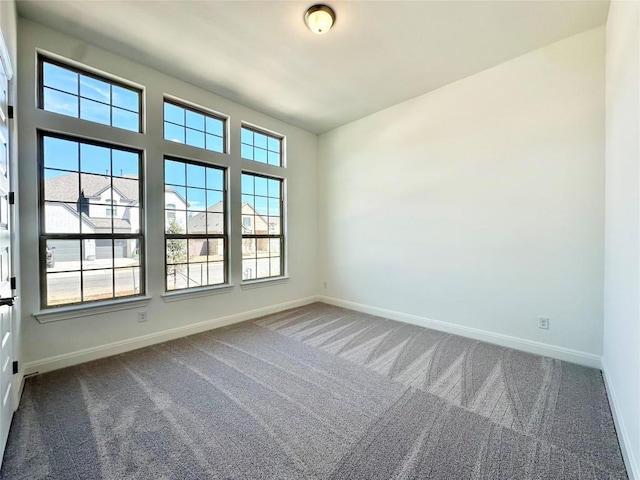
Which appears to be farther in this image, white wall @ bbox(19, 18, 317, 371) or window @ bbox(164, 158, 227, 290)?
window @ bbox(164, 158, 227, 290)

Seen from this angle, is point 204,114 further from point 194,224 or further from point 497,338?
point 497,338

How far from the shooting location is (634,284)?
1.50 m

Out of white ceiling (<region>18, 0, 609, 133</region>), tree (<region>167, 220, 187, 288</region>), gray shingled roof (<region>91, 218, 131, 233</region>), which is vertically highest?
white ceiling (<region>18, 0, 609, 133</region>)

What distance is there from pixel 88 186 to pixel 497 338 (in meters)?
4.74

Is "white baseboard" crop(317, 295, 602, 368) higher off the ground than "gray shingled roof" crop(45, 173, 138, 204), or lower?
lower

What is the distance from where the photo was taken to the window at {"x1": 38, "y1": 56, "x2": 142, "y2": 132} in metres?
2.59

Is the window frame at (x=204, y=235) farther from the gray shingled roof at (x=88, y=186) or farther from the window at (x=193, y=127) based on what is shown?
the gray shingled roof at (x=88, y=186)

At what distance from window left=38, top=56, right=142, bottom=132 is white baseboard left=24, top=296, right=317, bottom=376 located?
2.34 metres

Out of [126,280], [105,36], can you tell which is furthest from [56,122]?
[126,280]

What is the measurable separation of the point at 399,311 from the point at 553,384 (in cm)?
189

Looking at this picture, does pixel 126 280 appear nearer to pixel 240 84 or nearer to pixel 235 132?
pixel 235 132

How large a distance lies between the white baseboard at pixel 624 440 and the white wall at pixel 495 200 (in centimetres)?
72

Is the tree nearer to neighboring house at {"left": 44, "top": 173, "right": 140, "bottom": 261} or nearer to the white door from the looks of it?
neighboring house at {"left": 44, "top": 173, "right": 140, "bottom": 261}

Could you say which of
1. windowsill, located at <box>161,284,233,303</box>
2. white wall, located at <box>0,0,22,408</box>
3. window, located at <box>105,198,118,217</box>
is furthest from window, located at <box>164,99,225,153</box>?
windowsill, located at <box>161,284,233,303</box>
